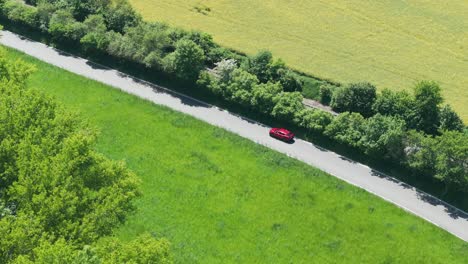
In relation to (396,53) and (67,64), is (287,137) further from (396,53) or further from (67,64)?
(67,64)

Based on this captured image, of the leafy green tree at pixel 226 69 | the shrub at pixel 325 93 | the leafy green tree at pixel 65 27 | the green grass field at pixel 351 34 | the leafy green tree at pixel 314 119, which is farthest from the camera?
the leafy green tree at pixel 65 27

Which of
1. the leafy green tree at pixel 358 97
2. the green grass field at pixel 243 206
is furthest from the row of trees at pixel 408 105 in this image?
the green grass field at pixel 243 206

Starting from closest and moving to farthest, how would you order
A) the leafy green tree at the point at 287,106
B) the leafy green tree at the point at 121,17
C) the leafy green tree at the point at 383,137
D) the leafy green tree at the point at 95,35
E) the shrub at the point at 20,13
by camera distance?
the leafy green tree at the point at 383,137, the leafy green tree at the point at 287,106, the leafy green tree at the point at 95,35, the leafy green tree at the point at 121,17, the shrub at the point at 20,13

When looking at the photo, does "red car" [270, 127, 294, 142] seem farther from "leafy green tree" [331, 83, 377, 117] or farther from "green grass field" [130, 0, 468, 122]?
"green grass field" [130, 0, 468, 122]

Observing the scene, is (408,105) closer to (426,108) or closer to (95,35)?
(426,108)

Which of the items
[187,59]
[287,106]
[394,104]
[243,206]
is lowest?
[243,206]

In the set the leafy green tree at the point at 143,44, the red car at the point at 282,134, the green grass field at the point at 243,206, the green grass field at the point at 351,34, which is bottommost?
the green grass field at the point at 243,206

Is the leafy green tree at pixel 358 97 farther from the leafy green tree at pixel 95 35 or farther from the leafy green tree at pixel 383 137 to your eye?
the leafy green tree at pixel 95 35

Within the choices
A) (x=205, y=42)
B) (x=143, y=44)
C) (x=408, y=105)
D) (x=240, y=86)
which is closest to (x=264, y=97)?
(x=240, y=86)
